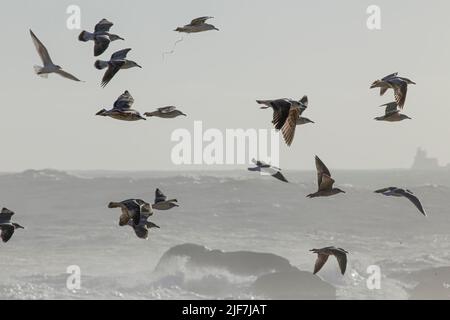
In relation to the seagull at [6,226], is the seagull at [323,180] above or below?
above

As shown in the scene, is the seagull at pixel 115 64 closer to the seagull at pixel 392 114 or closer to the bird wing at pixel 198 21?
the bird wing at pixel 198 21

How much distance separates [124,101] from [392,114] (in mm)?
5705

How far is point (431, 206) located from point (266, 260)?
2562 inches

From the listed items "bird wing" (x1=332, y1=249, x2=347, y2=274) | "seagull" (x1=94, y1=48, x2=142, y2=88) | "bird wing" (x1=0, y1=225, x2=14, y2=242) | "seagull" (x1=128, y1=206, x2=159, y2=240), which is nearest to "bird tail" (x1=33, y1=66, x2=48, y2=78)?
"seagull" (x1=94, y1=48, x2=142, y2=88)

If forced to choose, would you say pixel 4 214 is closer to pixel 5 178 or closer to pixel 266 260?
pixel 266 260

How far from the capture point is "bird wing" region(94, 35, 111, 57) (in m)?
14.8

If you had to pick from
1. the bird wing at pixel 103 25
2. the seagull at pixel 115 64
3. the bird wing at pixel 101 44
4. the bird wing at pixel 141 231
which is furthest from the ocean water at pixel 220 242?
the bird wing at pixel 101 44

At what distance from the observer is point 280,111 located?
12.6m

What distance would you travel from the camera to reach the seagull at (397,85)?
15438mm

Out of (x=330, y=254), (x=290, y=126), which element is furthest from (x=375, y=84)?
(x=330, y=254)

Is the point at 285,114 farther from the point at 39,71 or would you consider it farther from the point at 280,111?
the point at 39,71

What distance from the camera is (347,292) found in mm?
50375

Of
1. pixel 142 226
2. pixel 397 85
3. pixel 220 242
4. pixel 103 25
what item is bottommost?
pixel 220 242

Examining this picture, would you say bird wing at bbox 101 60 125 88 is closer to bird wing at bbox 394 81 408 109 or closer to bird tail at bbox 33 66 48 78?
bird tail at bbox 33 66 48 78
